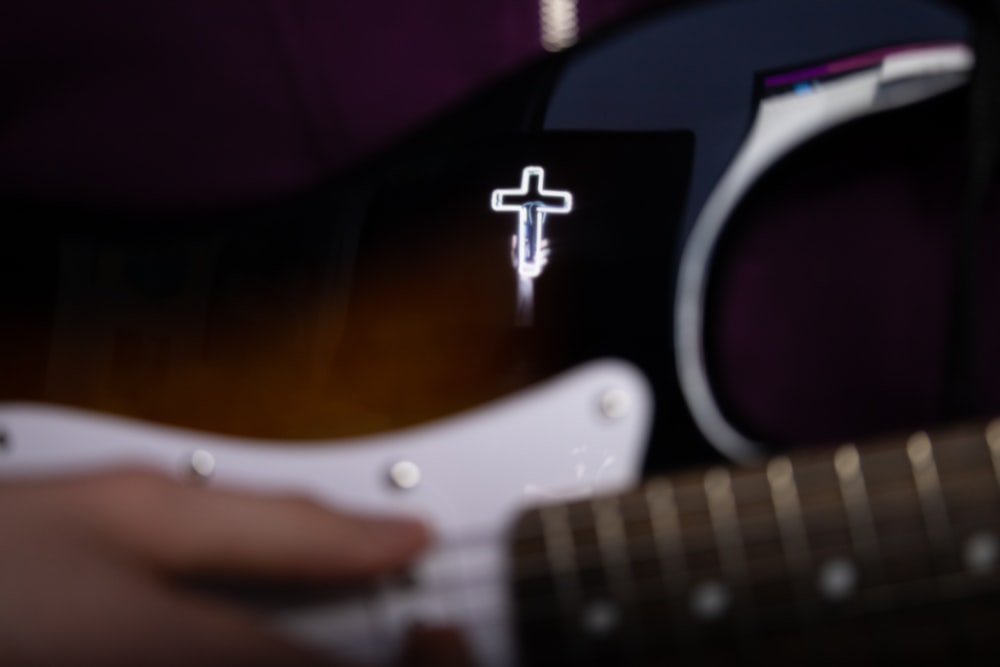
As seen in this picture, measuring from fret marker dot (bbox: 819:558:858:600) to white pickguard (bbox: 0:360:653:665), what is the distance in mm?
96

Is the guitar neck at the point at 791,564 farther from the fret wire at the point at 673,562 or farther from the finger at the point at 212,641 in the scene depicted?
the finger at the point at 212,641

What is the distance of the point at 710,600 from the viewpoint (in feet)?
1.41

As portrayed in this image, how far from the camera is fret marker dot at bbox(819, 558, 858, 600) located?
0.43 metres

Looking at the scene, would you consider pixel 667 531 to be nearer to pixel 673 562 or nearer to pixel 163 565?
pixel 673 562

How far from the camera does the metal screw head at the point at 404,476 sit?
1.47 ft

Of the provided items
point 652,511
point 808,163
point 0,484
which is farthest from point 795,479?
point 0,484

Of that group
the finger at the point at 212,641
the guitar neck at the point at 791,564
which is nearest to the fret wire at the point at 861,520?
the guitar neck at the point at 791,564

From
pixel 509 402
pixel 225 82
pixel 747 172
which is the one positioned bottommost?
pixel 509 402

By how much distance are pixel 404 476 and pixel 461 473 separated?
28 millimetres

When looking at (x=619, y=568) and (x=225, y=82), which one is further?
(x=225, y=82)

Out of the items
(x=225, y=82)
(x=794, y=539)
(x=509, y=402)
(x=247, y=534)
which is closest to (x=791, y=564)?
(x=794, y=539)

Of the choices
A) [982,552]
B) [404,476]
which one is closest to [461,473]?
[404,476]

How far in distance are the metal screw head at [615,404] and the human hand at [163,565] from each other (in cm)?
11

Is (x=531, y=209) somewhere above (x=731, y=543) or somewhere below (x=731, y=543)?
above
